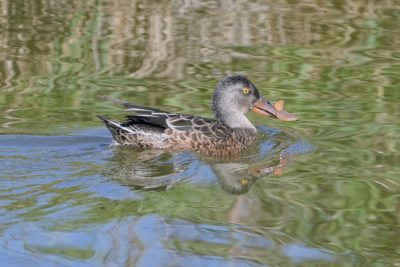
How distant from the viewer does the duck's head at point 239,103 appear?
1041 centimetres

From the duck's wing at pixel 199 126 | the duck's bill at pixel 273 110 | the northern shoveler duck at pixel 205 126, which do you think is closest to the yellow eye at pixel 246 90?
the northern shoveler duck at pixel 205 126

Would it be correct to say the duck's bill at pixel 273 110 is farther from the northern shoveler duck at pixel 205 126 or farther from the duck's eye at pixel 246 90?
the duck's eye at pixel 246 90

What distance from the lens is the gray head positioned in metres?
10.4

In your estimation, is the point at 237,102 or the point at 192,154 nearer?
the point at 192,154

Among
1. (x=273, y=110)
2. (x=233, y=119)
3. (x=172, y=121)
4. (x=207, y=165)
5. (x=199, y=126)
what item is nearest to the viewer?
(x=207, y=165)

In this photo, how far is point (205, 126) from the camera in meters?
10.0

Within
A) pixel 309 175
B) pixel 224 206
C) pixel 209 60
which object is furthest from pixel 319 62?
pixel 224 206

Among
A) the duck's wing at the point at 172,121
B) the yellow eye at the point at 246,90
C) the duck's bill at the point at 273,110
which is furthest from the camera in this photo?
the yellow eye at the point at 246,90

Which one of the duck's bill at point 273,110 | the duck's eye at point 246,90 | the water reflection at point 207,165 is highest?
the duck's eye at point 246,90

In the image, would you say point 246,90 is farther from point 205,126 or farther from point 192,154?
point 192,154

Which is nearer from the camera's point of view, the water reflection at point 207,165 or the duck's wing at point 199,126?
the water reflection at point 207,165

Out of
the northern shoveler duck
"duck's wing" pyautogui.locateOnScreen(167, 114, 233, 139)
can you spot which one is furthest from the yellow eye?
"duck's wing" pyautogui.locateOnScreen(167, 114, 233, 139)

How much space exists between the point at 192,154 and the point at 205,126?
1.16 ft

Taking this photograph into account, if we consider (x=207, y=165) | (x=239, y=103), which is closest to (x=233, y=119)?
(x=239, y=103)
